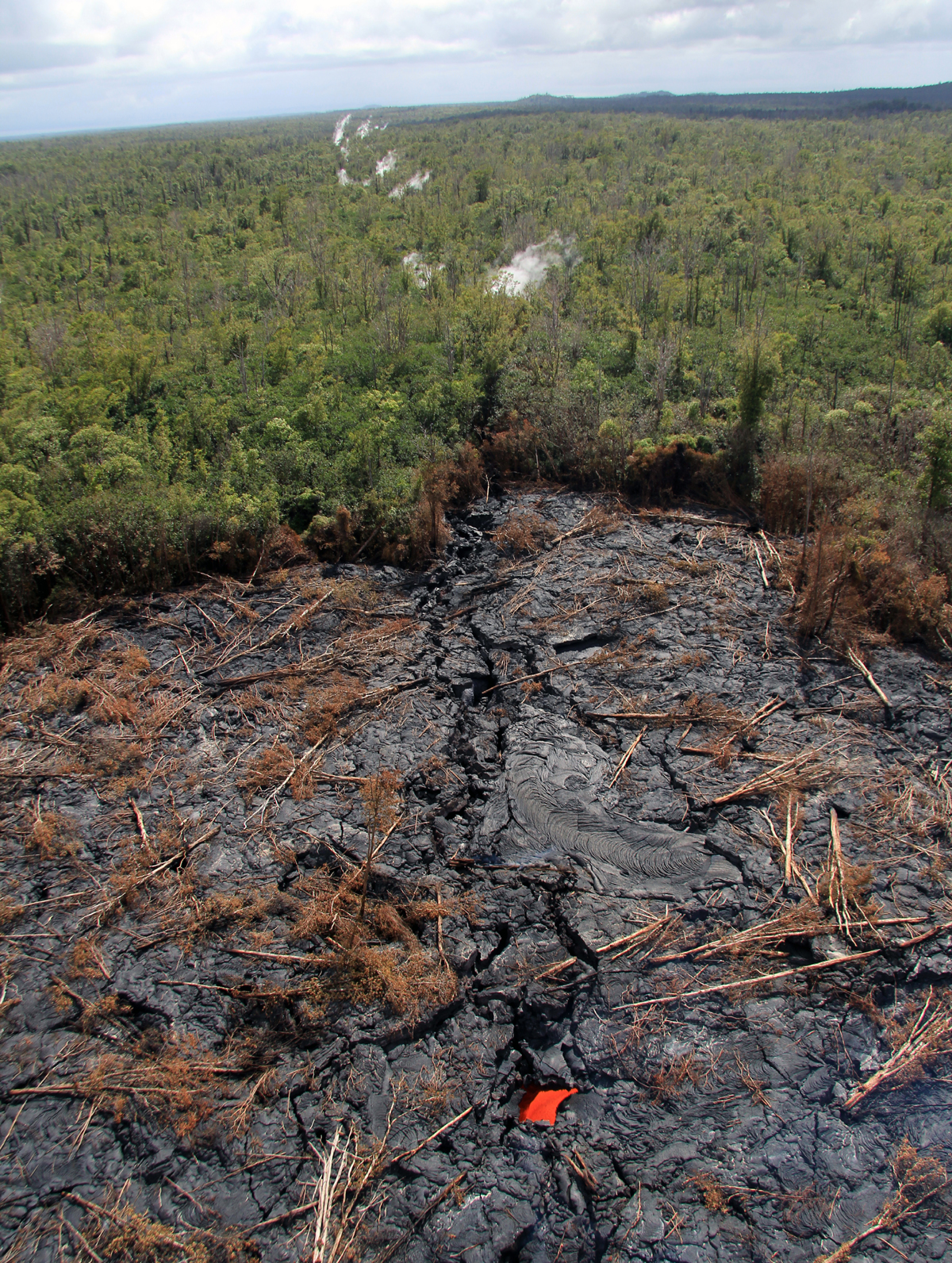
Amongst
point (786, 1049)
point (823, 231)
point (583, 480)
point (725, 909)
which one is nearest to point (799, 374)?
point (583, 480)

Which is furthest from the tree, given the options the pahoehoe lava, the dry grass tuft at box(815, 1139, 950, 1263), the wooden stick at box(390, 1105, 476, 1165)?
the wooden stick at box(390, 1105, 476, 1165)

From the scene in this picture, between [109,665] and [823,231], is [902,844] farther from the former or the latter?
[823,231]

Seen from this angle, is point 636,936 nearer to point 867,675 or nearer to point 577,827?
point 577,827

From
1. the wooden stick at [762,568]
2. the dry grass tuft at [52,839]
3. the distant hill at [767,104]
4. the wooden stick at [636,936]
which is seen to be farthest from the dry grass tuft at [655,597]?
the distant hill at [767,104]

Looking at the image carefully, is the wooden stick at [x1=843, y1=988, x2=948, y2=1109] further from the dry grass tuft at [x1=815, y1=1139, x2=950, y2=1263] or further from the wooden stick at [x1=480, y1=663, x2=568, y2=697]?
the wooden stick at [x1=480, y1=663, x2=568, y2=697]

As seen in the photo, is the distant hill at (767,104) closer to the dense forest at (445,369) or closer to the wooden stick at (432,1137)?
the dense forest at (445,369)
